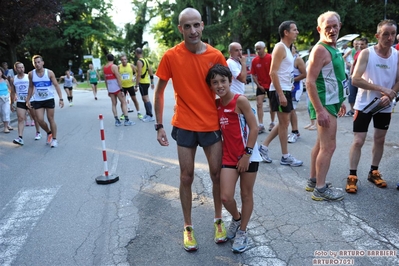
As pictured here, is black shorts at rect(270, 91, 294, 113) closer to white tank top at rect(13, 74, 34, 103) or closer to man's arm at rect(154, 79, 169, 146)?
man's arm at rect(154, 79, 169, 146)

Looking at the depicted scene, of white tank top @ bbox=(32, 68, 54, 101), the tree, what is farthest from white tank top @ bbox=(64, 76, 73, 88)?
white tank top @ bbox=(32, 68, 54, 101)

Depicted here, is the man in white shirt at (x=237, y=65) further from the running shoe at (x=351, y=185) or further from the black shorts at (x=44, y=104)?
the black shorts at (x=44, y=104)

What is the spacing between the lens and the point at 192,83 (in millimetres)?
3029

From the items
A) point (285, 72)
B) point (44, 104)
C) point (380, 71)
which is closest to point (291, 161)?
point (285, 72)

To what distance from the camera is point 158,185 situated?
4969 mm

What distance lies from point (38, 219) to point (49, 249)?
0.81m

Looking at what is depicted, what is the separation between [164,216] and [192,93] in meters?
1.59

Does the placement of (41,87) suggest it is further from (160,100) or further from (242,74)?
(160,100)

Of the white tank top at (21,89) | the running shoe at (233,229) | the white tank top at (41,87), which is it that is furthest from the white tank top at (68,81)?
the running shoe at (233,229)

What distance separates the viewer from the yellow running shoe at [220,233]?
10.8 feet

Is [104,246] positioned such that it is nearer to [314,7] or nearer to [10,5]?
[10,5]

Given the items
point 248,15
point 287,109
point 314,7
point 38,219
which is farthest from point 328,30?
point 314,7

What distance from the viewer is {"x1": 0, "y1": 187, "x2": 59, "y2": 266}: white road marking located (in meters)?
3.42

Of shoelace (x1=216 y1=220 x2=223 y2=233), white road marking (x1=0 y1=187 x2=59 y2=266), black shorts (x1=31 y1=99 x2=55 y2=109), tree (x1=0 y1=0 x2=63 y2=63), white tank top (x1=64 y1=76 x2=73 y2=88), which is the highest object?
tree (x1=0 y1=0 x2=63 y2=63)
